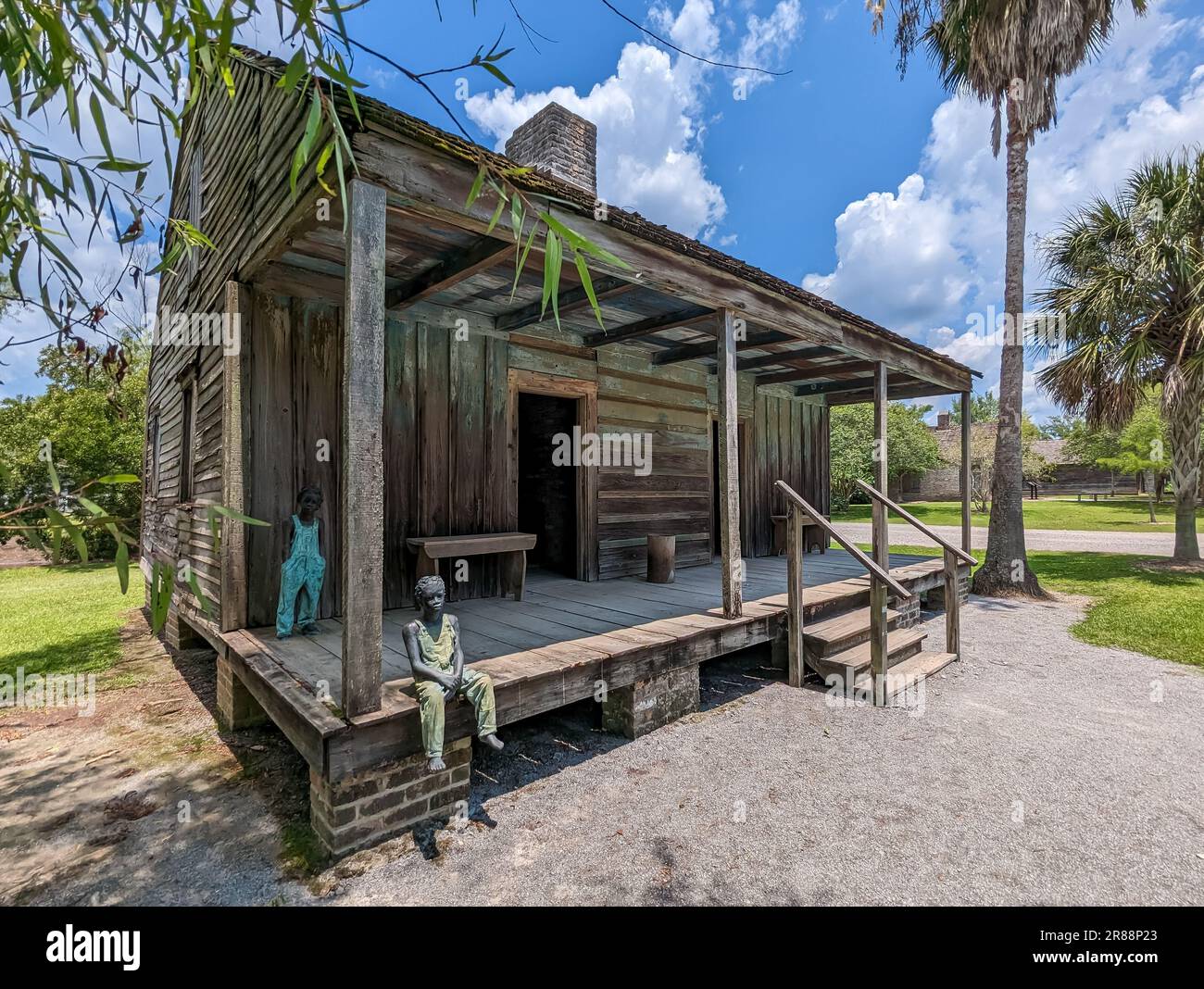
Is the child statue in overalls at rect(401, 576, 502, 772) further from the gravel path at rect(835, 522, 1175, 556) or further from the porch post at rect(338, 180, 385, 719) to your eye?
the gravel path at rect(835, 522, 1175, 556)

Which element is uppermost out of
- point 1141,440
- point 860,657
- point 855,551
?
point 1141,440

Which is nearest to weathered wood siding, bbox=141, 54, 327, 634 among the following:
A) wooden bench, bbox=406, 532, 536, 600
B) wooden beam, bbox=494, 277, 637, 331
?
wooden bench, bbox=406, 532, 536, 600

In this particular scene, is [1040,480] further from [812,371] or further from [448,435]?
[448,435]

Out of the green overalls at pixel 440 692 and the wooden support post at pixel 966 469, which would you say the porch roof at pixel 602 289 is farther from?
the green overalls at pixel 440 692

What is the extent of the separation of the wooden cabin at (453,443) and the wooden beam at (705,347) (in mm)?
81

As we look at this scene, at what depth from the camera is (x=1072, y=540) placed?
1641 cm

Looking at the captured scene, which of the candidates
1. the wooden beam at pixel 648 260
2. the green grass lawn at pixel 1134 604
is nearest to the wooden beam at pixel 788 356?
the wooden beam at pixel 648 260

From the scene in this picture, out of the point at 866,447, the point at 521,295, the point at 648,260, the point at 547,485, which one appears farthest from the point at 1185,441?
the point at 866,447

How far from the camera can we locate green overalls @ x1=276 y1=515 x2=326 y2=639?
4.13 metres

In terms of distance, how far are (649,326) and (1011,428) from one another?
721 centimetres

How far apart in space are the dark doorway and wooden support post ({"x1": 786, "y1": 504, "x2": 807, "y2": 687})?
285cm

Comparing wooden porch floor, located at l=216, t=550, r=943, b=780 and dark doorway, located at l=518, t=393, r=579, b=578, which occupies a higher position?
dark doorway, located at l=518, t=393, r=579, b=578
